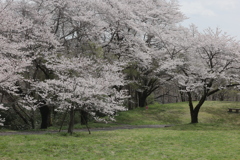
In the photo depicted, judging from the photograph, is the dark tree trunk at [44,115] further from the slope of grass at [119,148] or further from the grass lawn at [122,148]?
the slope of grass at [119,148]

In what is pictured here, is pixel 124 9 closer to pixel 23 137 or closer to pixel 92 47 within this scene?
pixel 92 47

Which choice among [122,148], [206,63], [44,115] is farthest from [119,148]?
[206,63]

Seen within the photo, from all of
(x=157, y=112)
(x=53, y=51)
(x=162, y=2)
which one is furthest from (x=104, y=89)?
(x=162, y=2)

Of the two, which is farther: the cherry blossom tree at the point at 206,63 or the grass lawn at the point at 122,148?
the cherry blossom tree at the point at 206,63

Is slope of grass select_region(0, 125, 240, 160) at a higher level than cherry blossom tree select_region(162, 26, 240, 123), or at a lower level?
lower

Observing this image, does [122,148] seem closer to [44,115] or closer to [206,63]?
[44,115]

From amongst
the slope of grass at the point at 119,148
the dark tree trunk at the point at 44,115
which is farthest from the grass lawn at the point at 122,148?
the dark tree trunk at the point at 44,115

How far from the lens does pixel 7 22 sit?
1511cm

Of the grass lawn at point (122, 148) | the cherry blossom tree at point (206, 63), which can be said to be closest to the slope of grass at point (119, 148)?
the grass lawn at point (122, 148)

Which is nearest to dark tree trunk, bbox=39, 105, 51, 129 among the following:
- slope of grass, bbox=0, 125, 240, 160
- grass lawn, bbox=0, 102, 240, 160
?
grass lawn, bbox=0, 102, 240, 160

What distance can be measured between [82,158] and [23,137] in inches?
176

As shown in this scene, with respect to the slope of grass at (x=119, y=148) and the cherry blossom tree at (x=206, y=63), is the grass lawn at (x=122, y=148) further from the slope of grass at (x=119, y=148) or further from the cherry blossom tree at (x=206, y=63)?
the cherry blossom tree at (x=206, y=63)

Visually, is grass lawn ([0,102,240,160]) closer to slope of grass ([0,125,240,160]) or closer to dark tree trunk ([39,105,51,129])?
slope of grass ([0,125,240,160])

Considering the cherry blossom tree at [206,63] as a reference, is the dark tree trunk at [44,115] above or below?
below
